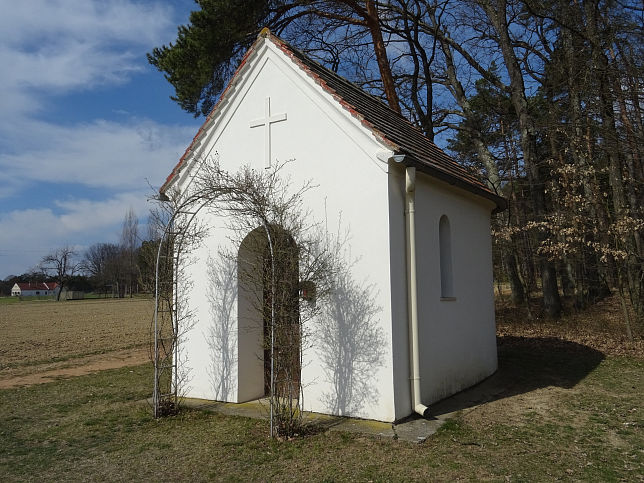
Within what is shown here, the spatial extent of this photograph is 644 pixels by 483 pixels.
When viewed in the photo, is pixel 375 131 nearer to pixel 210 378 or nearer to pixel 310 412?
pixel 310 412

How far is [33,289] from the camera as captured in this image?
386ft

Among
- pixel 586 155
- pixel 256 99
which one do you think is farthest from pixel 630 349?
pixel 256 99

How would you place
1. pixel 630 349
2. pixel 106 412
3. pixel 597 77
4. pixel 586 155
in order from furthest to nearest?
pixel 586 155 → pixel 630 349 → pixel 597 77 → pixel 106 412

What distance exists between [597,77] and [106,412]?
14113 mm

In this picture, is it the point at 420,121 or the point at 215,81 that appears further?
the point at 420,121

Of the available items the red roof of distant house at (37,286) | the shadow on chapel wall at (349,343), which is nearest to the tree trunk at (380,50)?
the shadow on chapel wall at (349,343)

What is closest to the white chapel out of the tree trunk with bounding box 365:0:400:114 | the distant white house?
the tree trunk with bounding box 365:0:400:114

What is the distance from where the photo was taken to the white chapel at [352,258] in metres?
7.41

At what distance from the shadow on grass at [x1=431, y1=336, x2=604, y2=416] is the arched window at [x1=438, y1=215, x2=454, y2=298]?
6.51ft

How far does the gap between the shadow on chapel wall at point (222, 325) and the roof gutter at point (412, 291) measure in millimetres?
3170

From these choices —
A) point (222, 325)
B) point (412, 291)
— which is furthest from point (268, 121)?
point (412, 291)

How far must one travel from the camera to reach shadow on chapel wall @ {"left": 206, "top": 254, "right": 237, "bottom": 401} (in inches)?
346

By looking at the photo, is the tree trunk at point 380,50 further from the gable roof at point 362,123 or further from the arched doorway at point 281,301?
the arched doorway at point 281,301

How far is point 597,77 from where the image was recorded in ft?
42.3
